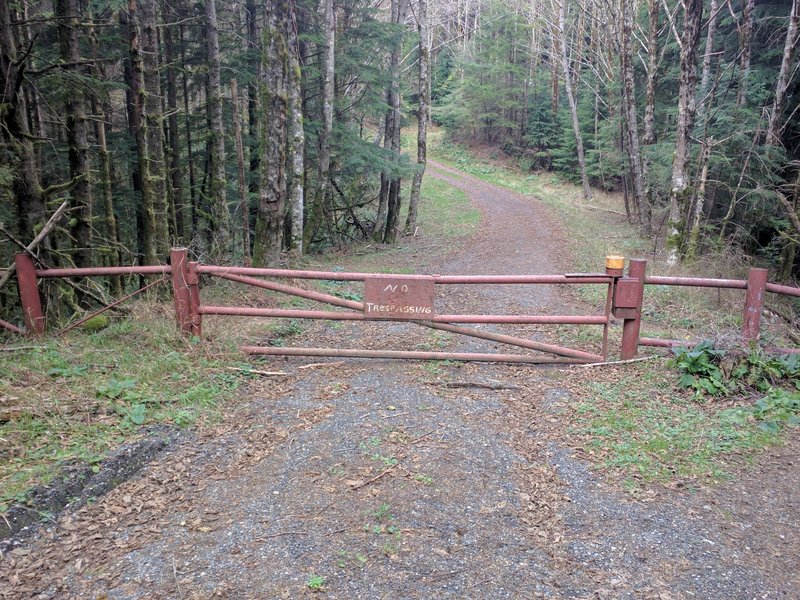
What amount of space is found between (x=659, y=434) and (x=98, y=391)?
16.4ft

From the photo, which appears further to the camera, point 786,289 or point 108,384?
point 786,289

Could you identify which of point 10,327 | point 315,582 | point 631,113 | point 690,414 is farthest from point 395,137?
point 315,582

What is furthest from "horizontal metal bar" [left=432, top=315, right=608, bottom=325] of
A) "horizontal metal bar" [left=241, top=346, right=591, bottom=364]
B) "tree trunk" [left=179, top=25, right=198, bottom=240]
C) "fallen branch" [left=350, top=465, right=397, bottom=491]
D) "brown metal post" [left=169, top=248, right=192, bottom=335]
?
"tree trunk" [left=179, top=25, right=198, bottom=240]

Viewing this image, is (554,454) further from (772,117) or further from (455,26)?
(455,26)

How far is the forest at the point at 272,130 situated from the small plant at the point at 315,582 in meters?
5.34

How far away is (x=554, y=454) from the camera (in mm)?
4691

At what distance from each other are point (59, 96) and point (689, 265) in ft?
45.0

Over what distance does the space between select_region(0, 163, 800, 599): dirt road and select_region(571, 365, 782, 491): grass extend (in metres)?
0.23

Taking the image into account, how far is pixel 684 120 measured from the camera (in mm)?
13625

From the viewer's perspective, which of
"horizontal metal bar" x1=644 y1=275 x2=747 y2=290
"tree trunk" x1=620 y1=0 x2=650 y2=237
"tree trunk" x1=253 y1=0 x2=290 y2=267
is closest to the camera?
"horizontal metal bar" x1=644 y1=275 x2=747 y2=290

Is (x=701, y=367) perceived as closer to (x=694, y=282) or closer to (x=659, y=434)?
(x=694, y=282)

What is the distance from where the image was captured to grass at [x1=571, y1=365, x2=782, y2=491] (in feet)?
14.5

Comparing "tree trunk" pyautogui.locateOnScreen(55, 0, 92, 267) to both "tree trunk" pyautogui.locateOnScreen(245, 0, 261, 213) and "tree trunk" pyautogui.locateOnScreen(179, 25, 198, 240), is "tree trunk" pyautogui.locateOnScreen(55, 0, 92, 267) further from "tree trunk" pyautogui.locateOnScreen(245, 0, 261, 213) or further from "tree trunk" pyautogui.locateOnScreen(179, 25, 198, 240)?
A: "tree trunk" pyautogui.locateOnScreen(245, 0, 261, 213)

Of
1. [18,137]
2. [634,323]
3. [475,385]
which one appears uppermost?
[18,137]
